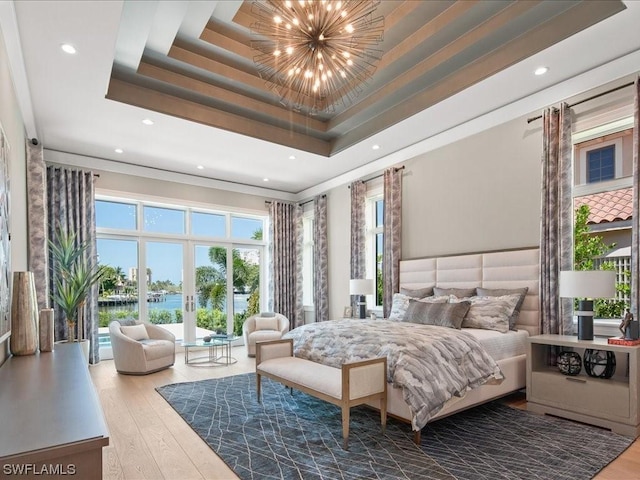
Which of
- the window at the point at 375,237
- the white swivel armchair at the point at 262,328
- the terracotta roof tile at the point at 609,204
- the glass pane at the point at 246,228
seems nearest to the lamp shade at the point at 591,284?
→ the terracotta roof tile at the point at 609,204

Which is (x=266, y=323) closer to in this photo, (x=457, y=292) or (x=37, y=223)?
(x=457, y=292)

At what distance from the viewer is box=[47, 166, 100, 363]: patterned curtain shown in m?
5.54

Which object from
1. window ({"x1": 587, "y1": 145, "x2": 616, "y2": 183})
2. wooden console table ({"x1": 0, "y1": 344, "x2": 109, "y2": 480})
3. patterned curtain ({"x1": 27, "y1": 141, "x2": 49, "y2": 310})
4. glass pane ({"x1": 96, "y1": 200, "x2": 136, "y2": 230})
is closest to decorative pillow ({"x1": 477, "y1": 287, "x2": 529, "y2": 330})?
window ({"x1": 587, "y1": 145, "x2": 616, "y2": 183})

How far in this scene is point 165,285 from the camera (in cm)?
682

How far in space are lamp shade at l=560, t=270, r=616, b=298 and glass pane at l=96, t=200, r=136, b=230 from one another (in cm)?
625

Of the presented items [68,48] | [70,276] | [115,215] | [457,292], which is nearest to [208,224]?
[115,215]

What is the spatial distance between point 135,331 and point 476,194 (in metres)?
4.98

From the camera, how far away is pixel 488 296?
431cm

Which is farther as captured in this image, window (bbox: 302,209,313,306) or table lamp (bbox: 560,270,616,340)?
window (bbox: 302,209,313,306)

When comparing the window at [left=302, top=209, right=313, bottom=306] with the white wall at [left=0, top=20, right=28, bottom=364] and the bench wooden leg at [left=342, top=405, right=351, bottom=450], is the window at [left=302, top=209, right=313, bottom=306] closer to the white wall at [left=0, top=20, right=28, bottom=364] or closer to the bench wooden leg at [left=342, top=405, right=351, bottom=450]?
the white wall at [left=0, top=20, right=28, bottom=364]

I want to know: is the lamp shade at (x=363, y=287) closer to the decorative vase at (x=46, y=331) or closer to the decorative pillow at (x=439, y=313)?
the decorative pillow at (x=439, y=313)

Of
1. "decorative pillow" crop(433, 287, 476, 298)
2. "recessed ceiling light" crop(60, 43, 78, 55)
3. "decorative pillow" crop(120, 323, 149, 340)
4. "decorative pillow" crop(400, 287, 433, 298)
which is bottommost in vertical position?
"decorative pillow" crop(120, 323, 149, 340)

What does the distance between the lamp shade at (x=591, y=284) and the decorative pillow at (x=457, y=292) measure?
1255 millimetres

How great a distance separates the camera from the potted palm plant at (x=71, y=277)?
16.5 ft
